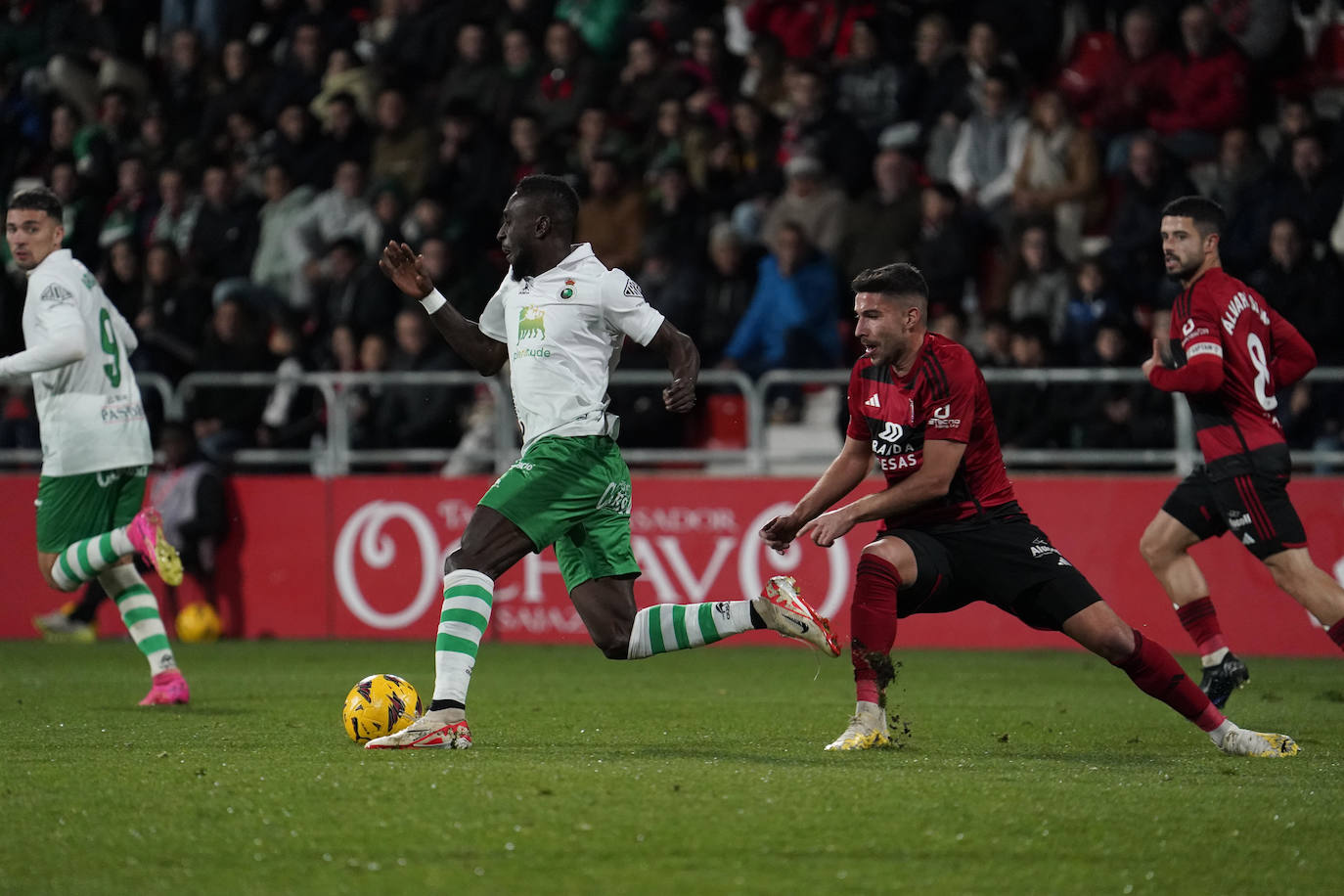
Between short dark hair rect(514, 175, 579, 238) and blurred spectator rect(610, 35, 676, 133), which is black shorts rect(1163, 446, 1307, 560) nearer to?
short dark hair rect(514, 175, 579, 238)

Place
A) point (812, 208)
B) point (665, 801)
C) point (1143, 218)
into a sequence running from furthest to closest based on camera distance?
point (812, 208), point (1143, 218), point (665, 801)

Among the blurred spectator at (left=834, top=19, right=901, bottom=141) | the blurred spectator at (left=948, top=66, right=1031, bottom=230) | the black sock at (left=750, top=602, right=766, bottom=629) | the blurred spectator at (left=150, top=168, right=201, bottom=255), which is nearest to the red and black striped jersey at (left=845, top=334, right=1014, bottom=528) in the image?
the black sock at (left=750, top=602, right=766, bottom=629)

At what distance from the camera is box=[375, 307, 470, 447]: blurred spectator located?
1520cm

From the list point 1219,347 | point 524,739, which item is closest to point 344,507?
point 524,739

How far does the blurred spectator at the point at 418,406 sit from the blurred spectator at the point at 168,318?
7.30ft

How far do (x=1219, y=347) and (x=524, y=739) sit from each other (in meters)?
3.62

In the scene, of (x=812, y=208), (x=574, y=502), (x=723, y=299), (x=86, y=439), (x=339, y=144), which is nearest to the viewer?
(x=574, y=502)

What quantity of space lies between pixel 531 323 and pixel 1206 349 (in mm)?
3168

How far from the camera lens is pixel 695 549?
568 inches

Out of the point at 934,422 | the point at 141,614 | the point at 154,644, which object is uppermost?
the point at 934,422

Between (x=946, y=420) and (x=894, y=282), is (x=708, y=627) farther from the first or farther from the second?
(x=894, y=282)

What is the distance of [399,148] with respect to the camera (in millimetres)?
18188

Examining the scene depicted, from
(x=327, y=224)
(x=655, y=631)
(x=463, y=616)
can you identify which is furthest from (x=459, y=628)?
(x=327, y=224)

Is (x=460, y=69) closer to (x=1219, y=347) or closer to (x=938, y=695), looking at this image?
(x=938, y=695)
